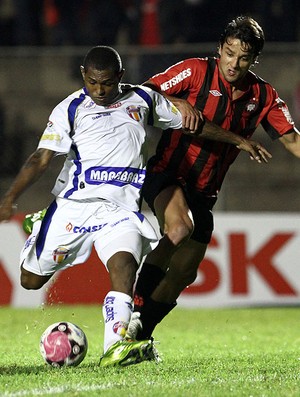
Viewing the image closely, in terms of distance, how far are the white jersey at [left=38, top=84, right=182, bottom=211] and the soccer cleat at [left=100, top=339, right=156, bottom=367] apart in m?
0.83

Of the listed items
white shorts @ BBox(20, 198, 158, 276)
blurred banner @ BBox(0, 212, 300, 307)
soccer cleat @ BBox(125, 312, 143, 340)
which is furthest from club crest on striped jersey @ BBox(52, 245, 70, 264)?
blurred banner @ BBox(0, 212, 300, 307)

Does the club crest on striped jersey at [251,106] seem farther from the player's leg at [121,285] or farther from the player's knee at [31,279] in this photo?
the player's knee at [31,279]

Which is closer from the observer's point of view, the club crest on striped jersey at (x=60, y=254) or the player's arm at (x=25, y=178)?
the player's arm at (x=25, y=178)

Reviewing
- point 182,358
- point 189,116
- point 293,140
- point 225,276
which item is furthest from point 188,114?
point 225,276

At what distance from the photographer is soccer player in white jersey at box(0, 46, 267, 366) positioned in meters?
5.48

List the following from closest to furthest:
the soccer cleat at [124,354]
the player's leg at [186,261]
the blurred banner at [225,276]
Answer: the soccer cleat at [124,354], the player's leg at [186,261], the blurred banner at [225,276]

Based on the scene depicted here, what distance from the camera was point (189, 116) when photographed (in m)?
6.01

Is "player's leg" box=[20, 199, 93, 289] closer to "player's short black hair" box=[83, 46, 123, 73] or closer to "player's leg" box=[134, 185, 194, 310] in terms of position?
"player's leg" box=[134, 185, 194, 310]

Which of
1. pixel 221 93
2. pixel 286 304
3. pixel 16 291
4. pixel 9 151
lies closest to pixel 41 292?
pixel 16 291

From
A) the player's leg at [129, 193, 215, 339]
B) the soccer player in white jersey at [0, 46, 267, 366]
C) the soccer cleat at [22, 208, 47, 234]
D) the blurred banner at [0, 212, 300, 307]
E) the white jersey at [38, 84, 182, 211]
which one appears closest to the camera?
the soccer player in white jersey at [0, 46, 267, 366]

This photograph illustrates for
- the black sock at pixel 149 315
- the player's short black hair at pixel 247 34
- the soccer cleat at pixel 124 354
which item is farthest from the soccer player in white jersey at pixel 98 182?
the player's short black hair at pixel 247 34

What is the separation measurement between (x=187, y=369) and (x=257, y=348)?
163 centimetres

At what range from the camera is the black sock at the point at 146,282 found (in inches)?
242

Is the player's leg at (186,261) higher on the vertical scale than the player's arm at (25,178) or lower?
lower
